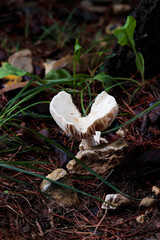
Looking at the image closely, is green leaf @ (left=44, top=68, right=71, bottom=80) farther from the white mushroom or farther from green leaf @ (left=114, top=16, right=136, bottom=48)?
the white mushroom

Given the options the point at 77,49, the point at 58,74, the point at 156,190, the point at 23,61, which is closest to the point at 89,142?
the point at 156,190

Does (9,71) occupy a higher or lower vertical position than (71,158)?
higher

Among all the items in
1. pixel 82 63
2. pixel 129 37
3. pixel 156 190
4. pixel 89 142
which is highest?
pixel 129 37

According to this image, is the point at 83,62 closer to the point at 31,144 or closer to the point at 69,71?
the point at 69,71

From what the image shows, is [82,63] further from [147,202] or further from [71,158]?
[147,202]

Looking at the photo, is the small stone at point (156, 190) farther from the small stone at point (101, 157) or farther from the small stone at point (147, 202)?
the small stone at point (101, 157)
